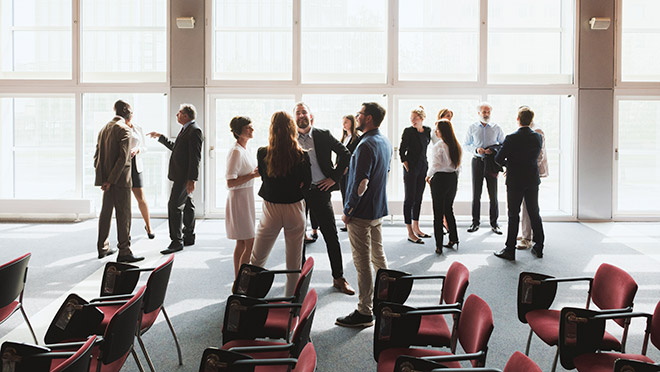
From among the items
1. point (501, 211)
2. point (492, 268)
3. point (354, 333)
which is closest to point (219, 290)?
point (354, 333)

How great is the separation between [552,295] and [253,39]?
24.8 feet

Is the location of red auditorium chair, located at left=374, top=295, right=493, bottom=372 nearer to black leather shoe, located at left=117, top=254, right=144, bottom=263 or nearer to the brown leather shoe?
the brown leather shoe

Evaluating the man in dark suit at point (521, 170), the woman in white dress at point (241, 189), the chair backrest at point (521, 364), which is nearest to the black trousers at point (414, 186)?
the man in dark suit at point (521, 170)

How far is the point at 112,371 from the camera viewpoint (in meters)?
2.58

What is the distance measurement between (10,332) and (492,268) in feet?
15.3

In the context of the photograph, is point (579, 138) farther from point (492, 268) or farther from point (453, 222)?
point (492, 268)

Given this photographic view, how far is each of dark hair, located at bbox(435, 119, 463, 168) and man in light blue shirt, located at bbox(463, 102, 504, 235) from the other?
1536mm

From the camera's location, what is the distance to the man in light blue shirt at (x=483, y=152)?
7.94 metres

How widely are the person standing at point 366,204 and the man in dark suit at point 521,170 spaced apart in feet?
8.41

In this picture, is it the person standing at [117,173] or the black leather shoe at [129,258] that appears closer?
the person standing at [117,173]

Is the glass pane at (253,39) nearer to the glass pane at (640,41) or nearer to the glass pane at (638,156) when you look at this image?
the glass pane at (640,41)

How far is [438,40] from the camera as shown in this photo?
31.2ft

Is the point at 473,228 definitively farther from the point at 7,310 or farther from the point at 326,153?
the point at 7,310

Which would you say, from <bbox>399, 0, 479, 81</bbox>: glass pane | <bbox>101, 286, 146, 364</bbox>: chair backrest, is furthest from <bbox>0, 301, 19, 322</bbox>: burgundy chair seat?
<bbox>399, 0, 479, 81</bbox>: glass pane
